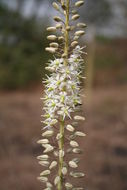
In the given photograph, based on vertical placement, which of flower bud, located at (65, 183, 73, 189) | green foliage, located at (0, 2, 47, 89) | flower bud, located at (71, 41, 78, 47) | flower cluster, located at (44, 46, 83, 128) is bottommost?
flower bud, located at (65, 183, 73, 189)

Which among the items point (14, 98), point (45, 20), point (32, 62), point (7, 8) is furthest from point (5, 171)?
point (7, 8)

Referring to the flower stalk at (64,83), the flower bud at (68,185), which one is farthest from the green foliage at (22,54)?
the flower bud at (68,185)

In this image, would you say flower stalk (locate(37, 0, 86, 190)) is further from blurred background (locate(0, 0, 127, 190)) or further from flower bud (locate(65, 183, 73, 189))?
blurred background (locate(0, 0, 127, 190))

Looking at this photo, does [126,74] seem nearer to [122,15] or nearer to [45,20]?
[122,15]

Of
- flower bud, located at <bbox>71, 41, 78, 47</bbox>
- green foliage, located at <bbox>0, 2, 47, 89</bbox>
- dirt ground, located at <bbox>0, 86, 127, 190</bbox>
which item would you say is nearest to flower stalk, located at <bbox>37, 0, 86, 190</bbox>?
flower bud, located at <bbox>71, 41, 78, 47</bbox>

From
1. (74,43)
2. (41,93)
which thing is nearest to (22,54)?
(41,93)

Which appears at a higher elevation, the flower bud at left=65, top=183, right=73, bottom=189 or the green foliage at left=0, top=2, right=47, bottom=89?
the green foliage at left=0, top=2, right=47, bottom=89

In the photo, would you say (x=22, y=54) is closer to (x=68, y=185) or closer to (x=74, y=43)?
(x=74, y=43)
